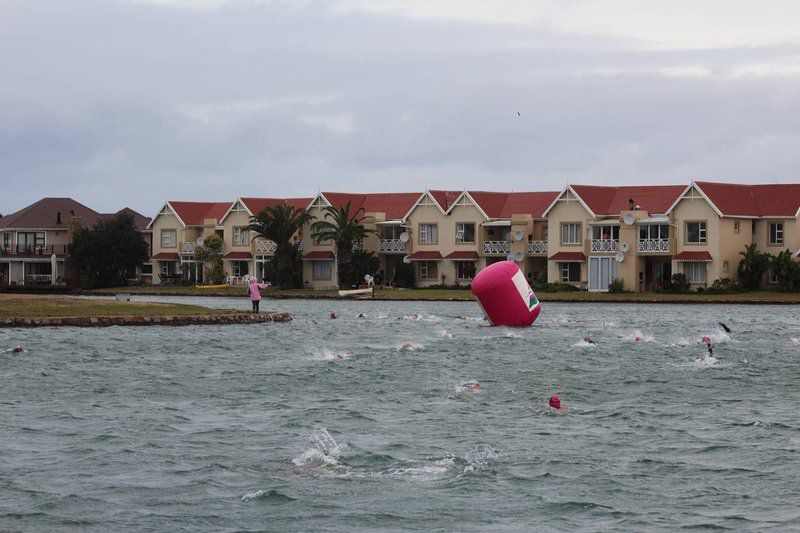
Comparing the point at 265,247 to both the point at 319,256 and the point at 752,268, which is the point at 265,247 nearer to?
the point at 319,256

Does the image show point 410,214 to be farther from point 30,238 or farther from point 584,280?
point 30,238

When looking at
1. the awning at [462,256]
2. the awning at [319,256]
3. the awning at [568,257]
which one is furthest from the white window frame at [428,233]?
the awning at [568,257]

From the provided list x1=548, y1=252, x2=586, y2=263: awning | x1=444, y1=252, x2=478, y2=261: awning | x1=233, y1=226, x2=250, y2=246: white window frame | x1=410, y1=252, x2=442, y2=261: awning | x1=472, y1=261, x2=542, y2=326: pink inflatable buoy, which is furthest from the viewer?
x1=233, y1=226, x2=250, y2=246: white window frame

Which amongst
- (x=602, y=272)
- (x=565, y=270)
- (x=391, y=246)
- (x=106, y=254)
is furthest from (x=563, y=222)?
(x=106, y=254)

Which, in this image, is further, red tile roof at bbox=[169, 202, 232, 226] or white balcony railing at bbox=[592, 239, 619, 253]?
red tile roof at bbox=[169, 202, 232, 226]

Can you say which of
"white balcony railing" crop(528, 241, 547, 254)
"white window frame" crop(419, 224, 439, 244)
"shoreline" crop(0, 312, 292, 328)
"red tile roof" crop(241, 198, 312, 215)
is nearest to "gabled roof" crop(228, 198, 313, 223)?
"red tile roof" crop(241, 198, 312, 215)

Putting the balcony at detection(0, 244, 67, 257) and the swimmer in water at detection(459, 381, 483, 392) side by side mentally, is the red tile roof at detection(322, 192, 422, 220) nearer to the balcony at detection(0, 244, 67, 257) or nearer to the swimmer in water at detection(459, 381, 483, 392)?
the balcony at detection(0, 244, 67, 257)

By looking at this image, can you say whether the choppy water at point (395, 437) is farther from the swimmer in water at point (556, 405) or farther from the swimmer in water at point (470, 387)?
the swimmer in water at point (556, 405)

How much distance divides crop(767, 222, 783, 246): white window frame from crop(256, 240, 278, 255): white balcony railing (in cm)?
4023

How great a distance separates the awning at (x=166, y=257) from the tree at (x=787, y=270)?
177ft

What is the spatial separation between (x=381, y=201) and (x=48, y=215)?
37.4 metres

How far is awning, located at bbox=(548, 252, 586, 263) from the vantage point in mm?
95938

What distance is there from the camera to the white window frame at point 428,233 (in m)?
106

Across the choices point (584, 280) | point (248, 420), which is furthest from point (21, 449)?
point (584, 280)
